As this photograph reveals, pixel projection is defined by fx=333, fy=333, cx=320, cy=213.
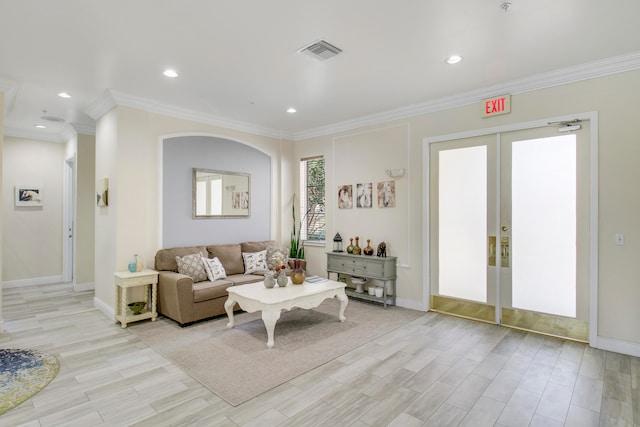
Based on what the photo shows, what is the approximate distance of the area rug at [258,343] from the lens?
281cm

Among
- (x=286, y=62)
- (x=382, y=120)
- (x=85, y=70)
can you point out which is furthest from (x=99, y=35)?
(x=382, y=120)

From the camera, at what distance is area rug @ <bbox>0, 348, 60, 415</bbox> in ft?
8.31

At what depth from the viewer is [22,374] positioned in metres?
2.88

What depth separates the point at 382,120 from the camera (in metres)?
5.20

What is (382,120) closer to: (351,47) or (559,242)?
(351,47)

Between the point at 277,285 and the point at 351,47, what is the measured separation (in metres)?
2.73

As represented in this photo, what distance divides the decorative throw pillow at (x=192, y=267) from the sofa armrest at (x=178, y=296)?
20cm

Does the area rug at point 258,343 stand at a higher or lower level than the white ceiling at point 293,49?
lower

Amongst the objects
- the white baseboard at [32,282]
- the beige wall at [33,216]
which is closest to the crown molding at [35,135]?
the beige wall at [33,216]

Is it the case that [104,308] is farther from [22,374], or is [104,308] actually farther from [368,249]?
[368,249]

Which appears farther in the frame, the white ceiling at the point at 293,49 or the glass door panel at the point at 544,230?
the glass door panel at the point at 544,230

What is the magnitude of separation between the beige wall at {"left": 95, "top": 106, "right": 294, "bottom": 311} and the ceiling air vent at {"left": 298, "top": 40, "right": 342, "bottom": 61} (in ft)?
8.73

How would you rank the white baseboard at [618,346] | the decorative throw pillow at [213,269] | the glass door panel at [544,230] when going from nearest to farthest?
the white baseboard at [618,346] < the glass door panel at [544,230] < the decorative throw pillow at [213,269]

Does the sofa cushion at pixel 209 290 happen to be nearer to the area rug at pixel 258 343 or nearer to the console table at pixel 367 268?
the area rug at pixel 258 343
